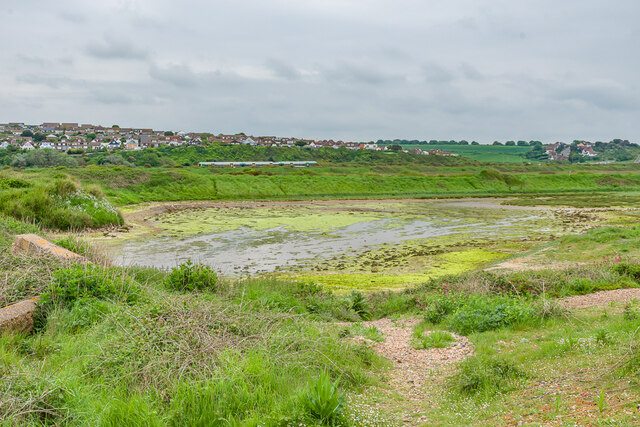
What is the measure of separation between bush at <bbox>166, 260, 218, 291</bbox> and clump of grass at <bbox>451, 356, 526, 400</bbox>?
656cm

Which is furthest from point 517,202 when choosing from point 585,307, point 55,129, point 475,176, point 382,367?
point 55,129

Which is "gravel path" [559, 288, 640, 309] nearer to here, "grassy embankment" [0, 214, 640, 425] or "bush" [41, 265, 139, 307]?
"grassy embankment" [0, 214, 640, 425]

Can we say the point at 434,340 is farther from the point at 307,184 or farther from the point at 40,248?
the point at 307,184

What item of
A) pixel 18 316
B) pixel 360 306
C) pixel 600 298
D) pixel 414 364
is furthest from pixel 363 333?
pixel 18 316

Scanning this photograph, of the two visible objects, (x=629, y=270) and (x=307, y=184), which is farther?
(x=307, y=184)

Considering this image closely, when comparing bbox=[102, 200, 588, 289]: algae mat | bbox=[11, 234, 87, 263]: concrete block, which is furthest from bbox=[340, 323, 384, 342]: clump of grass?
bbox=[102, 200, 588, 289]: algae mat

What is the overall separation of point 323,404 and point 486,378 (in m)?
2.42

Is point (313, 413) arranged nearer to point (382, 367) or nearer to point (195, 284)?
point (382, 367)

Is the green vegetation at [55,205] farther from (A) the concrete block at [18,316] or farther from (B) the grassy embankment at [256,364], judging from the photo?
(A) the concrete block at [18,316]

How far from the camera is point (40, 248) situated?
1005cm

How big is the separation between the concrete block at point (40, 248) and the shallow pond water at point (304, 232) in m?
1.78

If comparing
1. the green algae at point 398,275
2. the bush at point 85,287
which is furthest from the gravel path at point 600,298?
the bush at point 85,287

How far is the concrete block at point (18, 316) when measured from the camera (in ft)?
22.8

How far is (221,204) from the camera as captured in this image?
4716 cm
